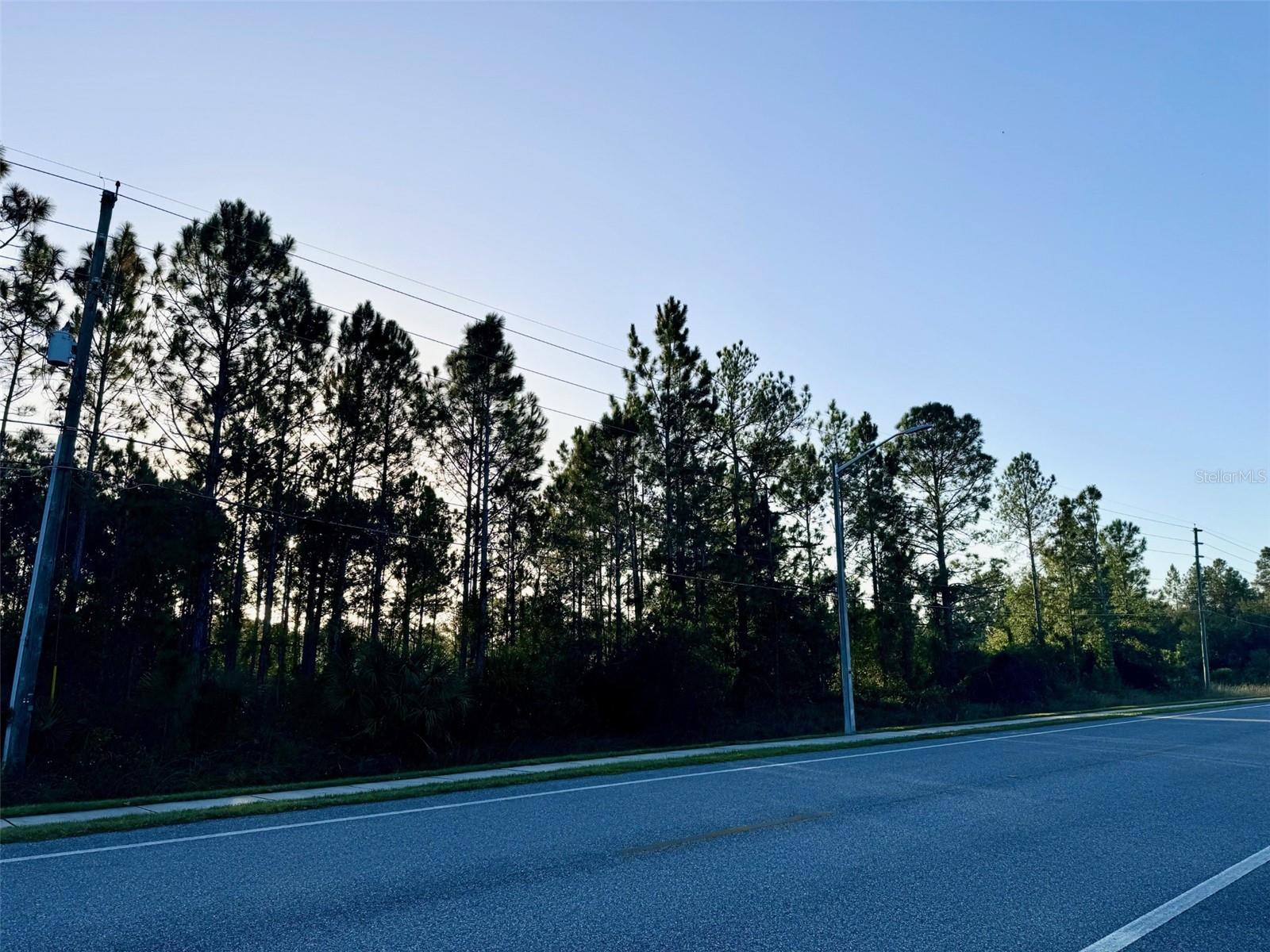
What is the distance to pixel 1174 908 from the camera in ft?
19.2

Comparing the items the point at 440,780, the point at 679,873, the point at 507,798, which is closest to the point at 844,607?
the point at 440,780

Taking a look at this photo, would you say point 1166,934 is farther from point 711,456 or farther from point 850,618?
point 850,618

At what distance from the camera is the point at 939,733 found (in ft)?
75.0

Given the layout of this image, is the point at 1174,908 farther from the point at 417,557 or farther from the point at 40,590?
the point at 417,557

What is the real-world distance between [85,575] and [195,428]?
4.95 meters

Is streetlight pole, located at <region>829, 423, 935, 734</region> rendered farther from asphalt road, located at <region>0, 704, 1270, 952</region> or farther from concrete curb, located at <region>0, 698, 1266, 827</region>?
asphalt road, located at <region>0, 704, 1270, 952</region>

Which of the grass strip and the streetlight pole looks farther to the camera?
the streetlight pole

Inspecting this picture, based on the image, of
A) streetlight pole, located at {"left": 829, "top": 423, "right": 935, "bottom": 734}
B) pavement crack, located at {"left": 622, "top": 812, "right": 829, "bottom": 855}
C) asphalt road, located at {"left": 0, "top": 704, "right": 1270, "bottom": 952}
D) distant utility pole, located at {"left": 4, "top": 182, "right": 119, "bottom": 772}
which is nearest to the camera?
asphalt road, located at {"left": 0, "top": 704, "right": 1270, "bottom": 952}

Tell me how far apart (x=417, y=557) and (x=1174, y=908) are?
98.3 feet

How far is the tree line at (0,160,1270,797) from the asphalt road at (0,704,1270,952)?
8.95 m

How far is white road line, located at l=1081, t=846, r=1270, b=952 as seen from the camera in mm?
5094

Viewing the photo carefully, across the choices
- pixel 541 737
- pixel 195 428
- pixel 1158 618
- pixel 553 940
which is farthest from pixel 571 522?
pixel 1158 618

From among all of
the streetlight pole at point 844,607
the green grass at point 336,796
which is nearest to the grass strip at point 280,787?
the green grass at point 336,796

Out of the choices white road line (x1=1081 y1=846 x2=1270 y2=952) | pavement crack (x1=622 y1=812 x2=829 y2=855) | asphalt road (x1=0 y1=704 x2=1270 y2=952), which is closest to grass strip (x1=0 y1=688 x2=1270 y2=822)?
asphalt road (x1=0 y1=704 x2=1270 y2=952)
